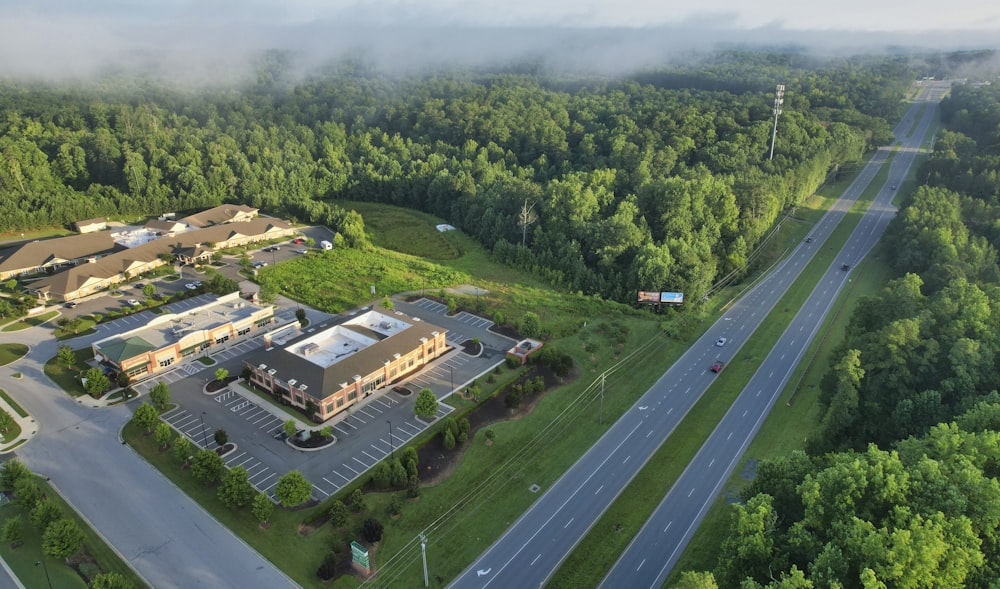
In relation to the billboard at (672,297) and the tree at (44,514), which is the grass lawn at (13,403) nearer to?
the tree at (44,514)

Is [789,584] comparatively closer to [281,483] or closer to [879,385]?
[879,385]

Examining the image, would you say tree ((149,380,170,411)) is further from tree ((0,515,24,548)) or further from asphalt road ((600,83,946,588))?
asphalt road ((600,83,946,588))

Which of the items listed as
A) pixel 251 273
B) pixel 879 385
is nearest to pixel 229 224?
pixel 251 273

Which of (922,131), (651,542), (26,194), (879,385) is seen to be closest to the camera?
(651,542)

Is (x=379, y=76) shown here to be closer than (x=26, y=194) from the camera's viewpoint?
No

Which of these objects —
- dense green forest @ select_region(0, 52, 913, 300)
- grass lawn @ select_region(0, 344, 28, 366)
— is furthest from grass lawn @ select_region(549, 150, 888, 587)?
grass lawn @ select_region(0, 344, 28, 366)

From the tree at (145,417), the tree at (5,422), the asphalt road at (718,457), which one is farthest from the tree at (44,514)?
the asphalt road at (718,457)

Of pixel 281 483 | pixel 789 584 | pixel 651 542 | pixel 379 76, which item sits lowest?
pixel 651 542
